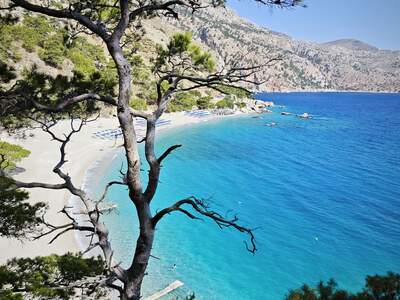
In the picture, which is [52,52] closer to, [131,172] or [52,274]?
[52,274]

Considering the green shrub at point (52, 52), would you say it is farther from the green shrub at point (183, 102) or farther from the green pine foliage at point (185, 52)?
the green pine foliage at point (185, 52)

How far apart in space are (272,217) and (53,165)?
1564 centimetres

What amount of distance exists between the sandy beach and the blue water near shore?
2.38m

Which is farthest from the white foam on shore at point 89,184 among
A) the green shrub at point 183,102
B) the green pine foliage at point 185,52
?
the green shrub at point 183,102

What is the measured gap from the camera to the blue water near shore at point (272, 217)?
16.2m

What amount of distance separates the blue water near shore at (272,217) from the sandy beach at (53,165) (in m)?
2.38

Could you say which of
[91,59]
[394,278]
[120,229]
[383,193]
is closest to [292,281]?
[120,229]

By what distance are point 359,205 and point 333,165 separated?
44.9 feet

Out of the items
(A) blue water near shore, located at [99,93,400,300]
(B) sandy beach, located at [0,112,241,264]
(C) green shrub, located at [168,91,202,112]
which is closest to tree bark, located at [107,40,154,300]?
(A) blue water near shore, located at [99,93,400,300]

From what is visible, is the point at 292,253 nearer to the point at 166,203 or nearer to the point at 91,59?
the point at 166,203

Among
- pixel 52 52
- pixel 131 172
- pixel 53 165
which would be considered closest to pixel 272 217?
pixel 53 165

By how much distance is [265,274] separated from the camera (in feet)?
54.5

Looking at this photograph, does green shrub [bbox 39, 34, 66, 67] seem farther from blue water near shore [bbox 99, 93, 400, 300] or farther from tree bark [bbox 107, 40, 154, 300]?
tree bark [bbox 107, 40, 154, 300]

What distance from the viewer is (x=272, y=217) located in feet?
77.4
